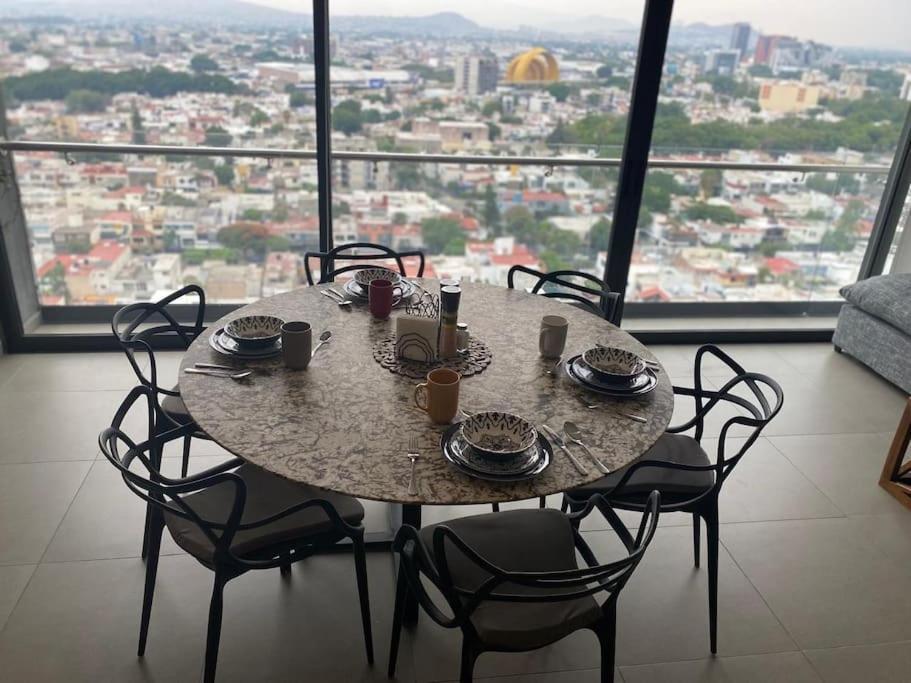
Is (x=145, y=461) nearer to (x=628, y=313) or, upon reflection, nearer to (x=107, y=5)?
(x=107, y=5)

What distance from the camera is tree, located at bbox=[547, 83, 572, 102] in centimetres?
357

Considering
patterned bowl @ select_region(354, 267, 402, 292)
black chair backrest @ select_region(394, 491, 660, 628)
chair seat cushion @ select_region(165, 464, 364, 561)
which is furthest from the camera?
patterned bowl @ select_region(354, 267, 402, 292)

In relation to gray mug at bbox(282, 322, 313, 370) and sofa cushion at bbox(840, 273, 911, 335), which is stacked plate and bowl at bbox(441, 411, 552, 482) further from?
sofa cushion at bbox(840, 273, 911, 335)

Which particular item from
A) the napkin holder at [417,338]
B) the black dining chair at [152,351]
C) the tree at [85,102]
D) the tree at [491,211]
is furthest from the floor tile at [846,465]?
the tree at [85,102]

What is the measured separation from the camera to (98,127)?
11.3 ft

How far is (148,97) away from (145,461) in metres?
2.49

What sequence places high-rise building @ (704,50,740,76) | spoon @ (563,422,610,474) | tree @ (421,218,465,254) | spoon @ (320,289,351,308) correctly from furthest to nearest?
tree @ (421,218,465,254) → high-rise building @ (704,50,740,76) → spoon @ (320,289,351,308) → spoon @ (563,422,610,474)

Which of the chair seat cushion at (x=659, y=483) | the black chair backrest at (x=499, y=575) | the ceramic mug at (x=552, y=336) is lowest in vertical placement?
the chair seat cushion at (x=659, y=483)

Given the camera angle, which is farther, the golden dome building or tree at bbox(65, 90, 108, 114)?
the golden dome building

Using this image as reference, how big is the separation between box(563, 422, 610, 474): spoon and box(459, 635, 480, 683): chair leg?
468 mm

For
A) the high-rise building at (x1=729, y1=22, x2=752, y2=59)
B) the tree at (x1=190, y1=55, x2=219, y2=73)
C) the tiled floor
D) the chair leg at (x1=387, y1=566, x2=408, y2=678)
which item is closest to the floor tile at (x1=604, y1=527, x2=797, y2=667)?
the tiled floor

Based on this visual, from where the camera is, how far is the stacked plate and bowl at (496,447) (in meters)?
1.53

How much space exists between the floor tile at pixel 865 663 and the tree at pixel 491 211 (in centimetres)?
244

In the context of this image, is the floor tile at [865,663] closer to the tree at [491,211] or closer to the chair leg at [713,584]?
the chair leg at [713,584]
